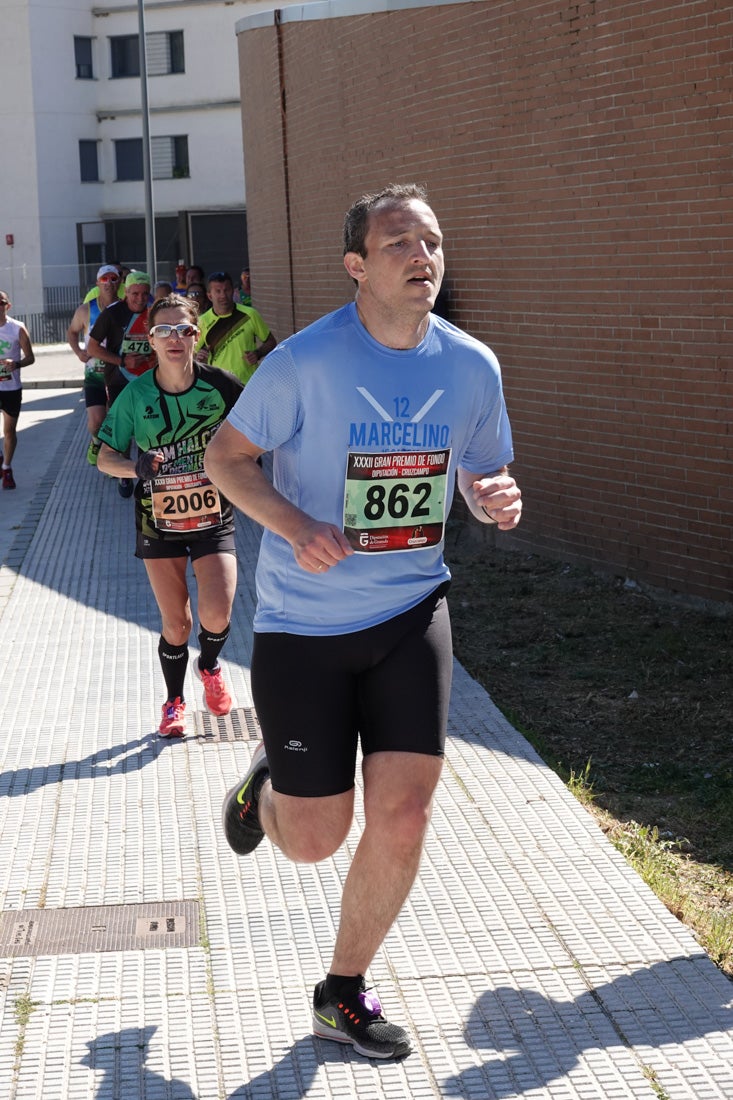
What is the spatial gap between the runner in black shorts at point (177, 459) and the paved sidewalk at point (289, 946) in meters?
0.71

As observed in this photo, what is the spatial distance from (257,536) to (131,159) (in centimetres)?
4506

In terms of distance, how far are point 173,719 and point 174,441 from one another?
1242mm

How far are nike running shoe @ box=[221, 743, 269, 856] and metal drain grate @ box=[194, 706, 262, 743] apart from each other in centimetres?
201

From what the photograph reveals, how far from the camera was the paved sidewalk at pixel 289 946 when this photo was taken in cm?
378

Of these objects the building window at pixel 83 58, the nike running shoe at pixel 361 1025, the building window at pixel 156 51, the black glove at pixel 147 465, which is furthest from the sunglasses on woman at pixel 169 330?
the building window at pixel 83 58

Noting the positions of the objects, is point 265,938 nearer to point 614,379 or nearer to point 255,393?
point 255,393

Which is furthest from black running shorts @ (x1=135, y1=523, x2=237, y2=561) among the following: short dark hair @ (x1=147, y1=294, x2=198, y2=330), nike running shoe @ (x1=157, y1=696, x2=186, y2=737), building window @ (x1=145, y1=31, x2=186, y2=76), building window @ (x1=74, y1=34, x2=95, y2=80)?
building window @ (x1=74, y1=34, x2=95, y2=80)

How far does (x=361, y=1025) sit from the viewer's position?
3844 millimetres

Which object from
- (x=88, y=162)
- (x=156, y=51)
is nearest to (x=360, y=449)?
(x=156, y=51)

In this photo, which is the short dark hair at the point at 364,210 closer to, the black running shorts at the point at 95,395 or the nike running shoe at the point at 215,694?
the nike running shoe at the point at 215,694

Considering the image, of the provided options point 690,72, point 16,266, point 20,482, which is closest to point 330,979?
point 690,72

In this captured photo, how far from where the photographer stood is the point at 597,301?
9.58 m

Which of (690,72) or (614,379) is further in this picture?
(614,379)

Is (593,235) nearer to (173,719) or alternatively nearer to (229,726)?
(229,726)
